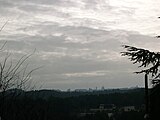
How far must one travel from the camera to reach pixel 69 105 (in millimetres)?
61594

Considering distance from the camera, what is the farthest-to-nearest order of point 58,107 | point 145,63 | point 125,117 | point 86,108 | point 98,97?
point 98,97 < point 86,108 < point 125,117 < point 58,107 < point 145,63

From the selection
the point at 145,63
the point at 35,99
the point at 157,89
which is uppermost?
the point at 145,63

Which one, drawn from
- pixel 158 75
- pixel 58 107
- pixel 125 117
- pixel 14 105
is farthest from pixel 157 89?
pixel 125 117

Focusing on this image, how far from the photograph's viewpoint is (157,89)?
8.02 m

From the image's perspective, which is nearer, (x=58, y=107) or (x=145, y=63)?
(x=145, y=63)

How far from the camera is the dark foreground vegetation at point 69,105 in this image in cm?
775

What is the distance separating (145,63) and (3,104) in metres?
3.24

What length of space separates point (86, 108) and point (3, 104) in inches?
2754

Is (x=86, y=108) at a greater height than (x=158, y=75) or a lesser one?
lesser

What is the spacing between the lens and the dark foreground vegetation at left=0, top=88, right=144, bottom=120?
25.4ft

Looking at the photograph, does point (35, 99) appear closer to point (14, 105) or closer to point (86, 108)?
point (14, 105)

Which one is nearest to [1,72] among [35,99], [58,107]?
[35,99]

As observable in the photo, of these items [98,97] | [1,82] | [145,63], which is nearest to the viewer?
[1,82]

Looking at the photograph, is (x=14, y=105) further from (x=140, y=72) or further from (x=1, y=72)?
(x=140, y=72)
